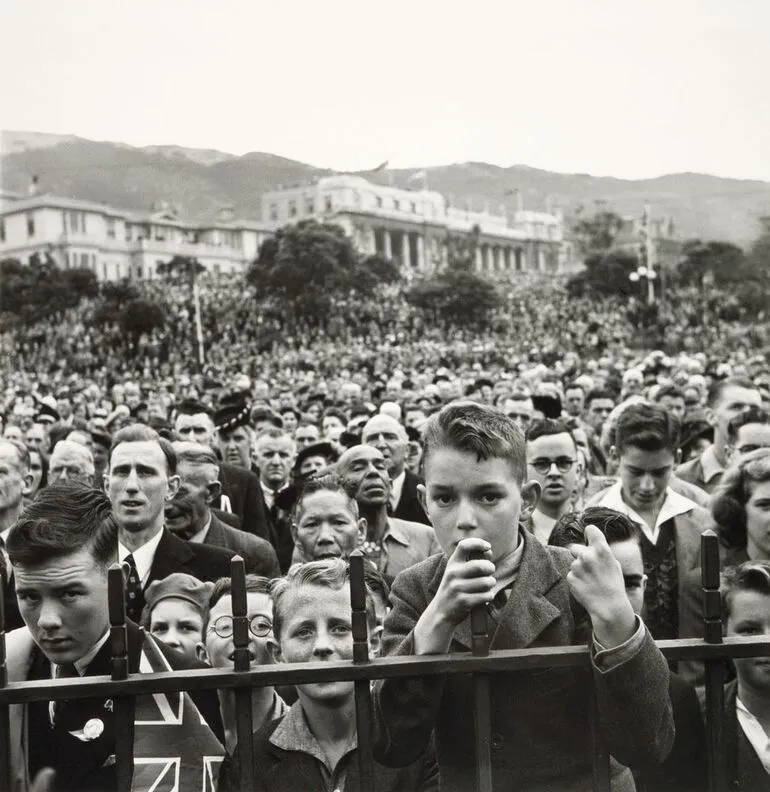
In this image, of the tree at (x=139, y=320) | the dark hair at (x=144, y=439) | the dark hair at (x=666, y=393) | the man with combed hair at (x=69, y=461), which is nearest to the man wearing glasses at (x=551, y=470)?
the dark hair at (x=144, y=439)

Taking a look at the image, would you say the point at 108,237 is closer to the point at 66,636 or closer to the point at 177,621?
the point at 177,621

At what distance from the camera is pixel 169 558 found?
4656 mm

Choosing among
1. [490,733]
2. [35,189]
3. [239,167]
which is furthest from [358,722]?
[239,167]

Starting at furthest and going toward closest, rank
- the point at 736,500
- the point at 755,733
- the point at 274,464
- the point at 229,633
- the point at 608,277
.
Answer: the point at 608,277 < the point at 274,464 < the point at 736,500 < the point at 229,633 < the point at 755,733

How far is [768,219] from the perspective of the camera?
68.6m

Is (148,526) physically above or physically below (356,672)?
below

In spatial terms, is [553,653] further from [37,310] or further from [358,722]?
[37,310]

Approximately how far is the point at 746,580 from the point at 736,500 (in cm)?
95

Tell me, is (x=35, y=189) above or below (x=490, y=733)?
above

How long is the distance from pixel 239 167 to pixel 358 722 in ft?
565

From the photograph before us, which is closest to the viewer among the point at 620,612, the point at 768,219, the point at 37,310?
the point at 620,612

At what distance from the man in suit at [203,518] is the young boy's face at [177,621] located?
4.56ft

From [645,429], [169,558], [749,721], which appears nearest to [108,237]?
[169,558]

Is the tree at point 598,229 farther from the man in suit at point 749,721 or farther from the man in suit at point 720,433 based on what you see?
the man in suit at point 749,721
